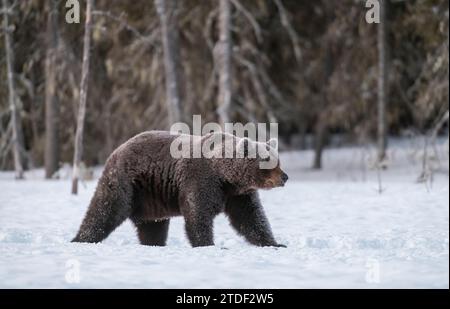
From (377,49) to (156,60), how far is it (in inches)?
226

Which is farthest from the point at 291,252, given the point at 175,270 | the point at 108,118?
the point at 108,118

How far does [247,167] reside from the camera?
6.73m

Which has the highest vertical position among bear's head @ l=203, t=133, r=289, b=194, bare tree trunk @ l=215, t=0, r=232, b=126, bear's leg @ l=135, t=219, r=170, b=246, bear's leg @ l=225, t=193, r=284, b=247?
bare tree trunk @ l=215, t=0, r=232, b=126

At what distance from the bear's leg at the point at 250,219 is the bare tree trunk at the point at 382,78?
10.5 metres

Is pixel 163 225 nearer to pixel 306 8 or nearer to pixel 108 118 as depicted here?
pixel 108 118

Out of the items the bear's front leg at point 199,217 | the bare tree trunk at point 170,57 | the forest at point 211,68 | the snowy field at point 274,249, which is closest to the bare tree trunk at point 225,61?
the forest at point 211,68

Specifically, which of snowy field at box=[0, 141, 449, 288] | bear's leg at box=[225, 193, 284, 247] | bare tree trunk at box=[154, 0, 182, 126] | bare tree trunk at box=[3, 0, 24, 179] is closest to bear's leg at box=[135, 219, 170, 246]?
snowy field at box=[0, 141, 449, 288]

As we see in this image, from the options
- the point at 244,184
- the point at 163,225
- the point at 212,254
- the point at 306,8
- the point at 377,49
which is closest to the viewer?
the point at 212,254

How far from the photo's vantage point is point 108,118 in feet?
60.0

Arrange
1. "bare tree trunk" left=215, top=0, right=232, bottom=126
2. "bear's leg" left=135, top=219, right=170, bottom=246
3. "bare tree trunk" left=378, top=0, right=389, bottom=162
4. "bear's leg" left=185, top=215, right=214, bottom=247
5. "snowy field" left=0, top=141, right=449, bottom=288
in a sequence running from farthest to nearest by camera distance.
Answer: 1. "bare tree trunk" left=378, top=0, right=389, bottom=162
2. "bare tree trunk" left=215, top=0, right=232, bottom=126
3. "bear's leg" left=135, top=219, right=170, bottom=246
4. "bear's leg" left=185, top=215, right=214, bottom=247
5. "snowy field" left=0, top=141, right=449, bottom=288

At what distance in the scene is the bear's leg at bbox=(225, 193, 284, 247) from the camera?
695cm

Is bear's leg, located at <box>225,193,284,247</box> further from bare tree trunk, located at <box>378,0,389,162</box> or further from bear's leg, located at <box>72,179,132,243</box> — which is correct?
bare tree trunk, located at <box>378,0,389,162</box>

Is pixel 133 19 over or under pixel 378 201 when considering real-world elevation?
over

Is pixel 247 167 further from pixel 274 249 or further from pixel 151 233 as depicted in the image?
pixel 151 233
